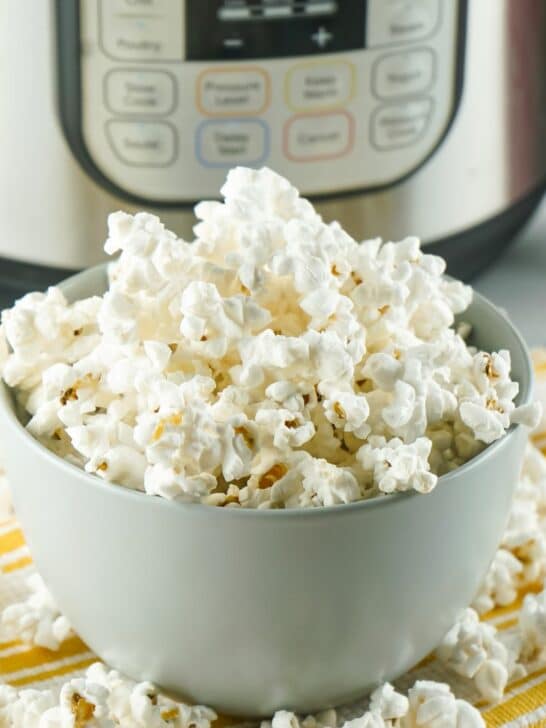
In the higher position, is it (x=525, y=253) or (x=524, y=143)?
(x=524, y=143)

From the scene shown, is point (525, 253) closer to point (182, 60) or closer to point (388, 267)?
point (182, 60)

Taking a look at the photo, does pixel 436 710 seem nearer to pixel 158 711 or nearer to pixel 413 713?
pixel 413 713

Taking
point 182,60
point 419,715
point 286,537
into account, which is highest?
point 182,60

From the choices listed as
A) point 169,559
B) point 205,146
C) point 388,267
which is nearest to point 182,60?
point 205,146

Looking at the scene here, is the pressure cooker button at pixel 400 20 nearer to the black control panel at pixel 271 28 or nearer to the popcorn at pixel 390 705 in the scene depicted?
the black control panel at pixel 271 28

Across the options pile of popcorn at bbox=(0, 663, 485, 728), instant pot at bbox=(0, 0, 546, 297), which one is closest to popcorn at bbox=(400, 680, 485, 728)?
pile of popcorn at bbox=(0, 663, 485, 728)

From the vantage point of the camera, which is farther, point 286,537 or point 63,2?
point 63,2

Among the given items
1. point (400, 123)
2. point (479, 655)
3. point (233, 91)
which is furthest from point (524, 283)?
point (479, 655)
